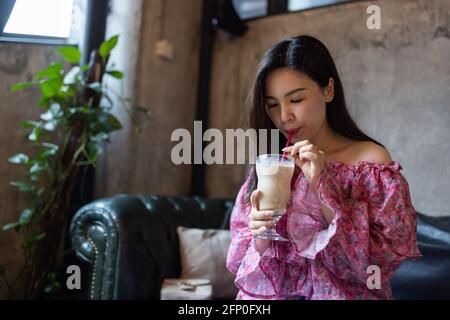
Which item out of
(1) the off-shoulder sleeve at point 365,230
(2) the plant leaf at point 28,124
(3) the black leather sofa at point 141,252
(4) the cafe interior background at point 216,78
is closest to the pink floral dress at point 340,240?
(1) the off-shoulder sleeve at point 365,230

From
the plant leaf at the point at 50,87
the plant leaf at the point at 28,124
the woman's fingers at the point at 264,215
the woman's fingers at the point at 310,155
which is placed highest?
the plant leaf at the point at 50,87

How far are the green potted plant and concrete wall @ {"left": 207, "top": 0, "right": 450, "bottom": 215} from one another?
117 cm

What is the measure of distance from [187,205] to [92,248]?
69 centimetres

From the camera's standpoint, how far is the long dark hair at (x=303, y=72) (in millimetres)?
1257

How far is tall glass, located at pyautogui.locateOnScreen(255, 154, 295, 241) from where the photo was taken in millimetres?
1172

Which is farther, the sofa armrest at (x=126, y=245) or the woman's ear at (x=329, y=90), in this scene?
the sofa armrest at (x=126, y=245)

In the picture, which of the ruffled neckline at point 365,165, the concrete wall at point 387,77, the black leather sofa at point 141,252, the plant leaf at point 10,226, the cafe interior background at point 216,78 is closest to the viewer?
the ruffled neckline at point 365,165

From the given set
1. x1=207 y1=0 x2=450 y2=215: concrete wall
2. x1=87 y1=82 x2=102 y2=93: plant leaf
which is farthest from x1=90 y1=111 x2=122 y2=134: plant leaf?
x1=207 y1=0 x2=450 y2=215: concrete wall

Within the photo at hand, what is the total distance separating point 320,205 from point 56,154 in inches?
77.9

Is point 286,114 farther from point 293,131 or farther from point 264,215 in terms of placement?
point 264,215

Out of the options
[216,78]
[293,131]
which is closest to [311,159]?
[293,131]

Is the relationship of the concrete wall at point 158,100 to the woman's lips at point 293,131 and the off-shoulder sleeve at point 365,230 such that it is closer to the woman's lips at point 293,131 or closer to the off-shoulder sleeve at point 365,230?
the woman's lips at point 293,131

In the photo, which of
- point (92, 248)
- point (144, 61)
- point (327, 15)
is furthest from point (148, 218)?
point (327, 15)

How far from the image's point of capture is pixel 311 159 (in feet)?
3.44
